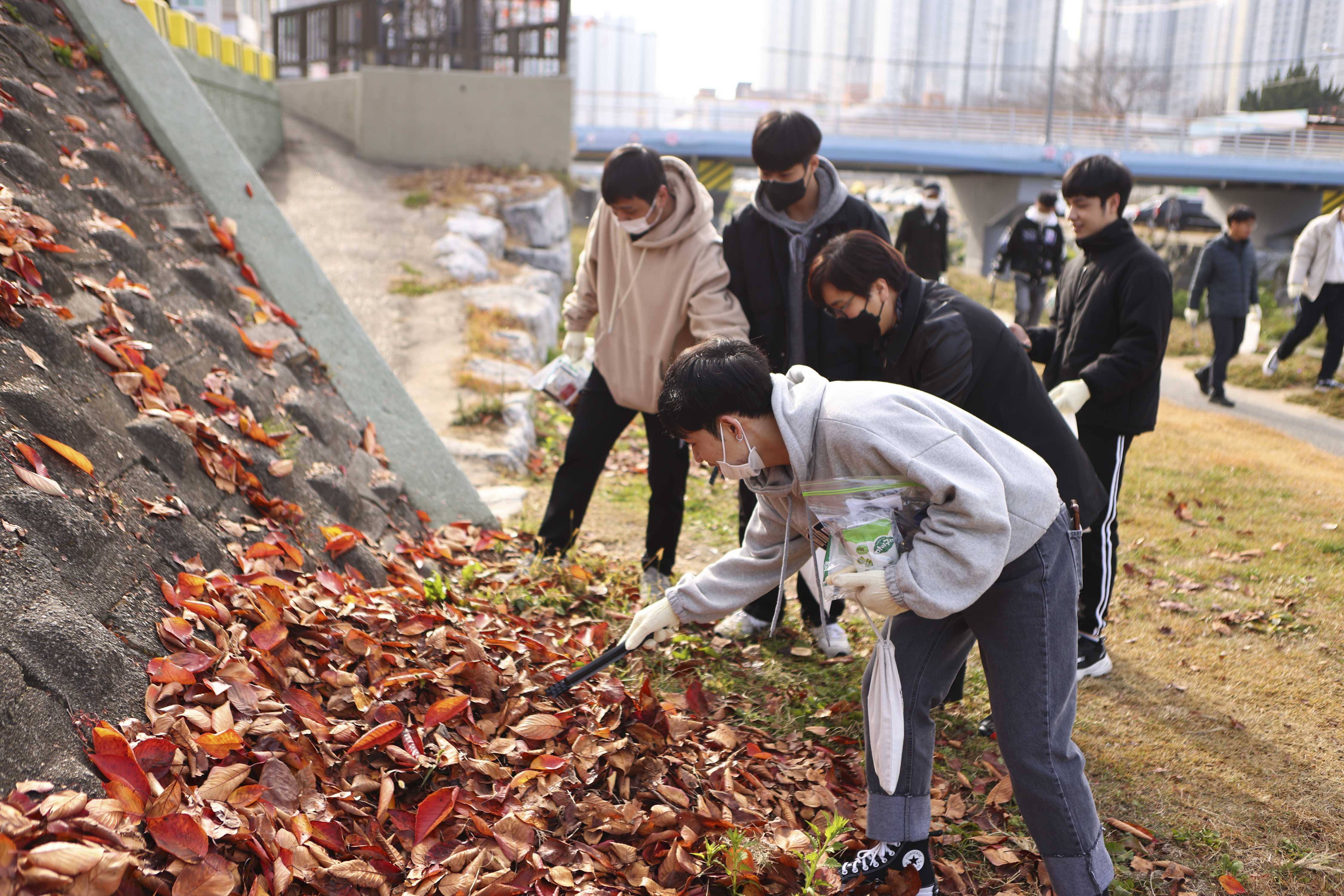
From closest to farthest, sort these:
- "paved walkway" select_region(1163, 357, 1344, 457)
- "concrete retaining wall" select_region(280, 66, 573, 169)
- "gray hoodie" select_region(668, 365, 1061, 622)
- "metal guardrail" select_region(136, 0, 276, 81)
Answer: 1. "gray hoodie" select_region(668, 365, 1061, 622)
2. "paved walkway" select_region(1163, 357, 1344, 457)
3. "metal guardrail" select_region(136, 0, 276, 81)
4. "concrete retaining wall" select_region(280, 66, 573, 169)

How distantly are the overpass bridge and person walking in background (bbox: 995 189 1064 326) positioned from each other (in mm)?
15057

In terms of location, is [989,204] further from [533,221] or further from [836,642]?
[836,642]

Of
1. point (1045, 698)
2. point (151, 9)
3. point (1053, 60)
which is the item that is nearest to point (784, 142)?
point (1045, 698)

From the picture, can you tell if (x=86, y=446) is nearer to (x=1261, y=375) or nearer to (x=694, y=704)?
(x=694, y=704)

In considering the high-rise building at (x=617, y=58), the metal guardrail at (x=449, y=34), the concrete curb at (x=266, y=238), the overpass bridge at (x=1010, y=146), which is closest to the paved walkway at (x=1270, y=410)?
the concrete curb at (x=266, y=238)

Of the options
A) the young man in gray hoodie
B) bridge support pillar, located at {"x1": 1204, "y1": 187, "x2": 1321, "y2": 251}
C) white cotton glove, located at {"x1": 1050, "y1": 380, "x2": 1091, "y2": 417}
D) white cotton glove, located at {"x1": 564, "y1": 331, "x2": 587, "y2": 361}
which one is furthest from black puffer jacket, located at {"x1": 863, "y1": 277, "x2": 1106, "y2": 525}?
bridge support pillar, located at {"x1": 1204, "y1": 187, "x2": 1321, "y2": 251}

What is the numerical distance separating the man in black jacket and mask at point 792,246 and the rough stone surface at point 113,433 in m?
1.68

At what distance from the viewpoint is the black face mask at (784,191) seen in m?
3.29

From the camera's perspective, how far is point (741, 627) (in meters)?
3.79

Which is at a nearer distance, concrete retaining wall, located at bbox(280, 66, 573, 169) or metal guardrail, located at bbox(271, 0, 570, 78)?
concrete retaining wall, located at bbox(280, 66, 573, 169)

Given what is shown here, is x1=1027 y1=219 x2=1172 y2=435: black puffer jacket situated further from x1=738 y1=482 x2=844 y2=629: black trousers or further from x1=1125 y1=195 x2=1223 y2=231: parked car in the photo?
x1=1125 y1=195 x2=1223 y2=231: parked car

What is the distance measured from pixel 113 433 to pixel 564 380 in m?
1.68

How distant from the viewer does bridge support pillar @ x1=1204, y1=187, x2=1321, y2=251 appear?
26734mm

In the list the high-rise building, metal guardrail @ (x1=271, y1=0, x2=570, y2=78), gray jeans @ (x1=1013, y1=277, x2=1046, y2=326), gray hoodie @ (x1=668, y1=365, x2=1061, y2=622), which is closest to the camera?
gray hoodie @ (x1=668, y1=365, x2=1061, y2=622)
